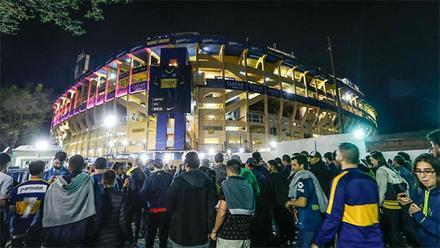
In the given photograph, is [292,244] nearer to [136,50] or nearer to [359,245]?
[359,245]

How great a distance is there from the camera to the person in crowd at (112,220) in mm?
2912

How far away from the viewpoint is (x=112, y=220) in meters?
2.99

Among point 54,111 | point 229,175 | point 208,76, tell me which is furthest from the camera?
point 54,111

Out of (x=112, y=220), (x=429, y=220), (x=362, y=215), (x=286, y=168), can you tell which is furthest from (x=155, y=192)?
(x=429, y=220)

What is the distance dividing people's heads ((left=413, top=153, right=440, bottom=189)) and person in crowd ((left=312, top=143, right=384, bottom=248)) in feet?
2.02

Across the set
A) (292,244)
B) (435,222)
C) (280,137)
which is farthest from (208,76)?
(435,222)

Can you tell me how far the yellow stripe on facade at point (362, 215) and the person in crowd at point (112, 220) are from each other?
286 cm

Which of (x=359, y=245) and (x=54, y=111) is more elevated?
(x=54, y=111)

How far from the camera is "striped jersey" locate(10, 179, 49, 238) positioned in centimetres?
328

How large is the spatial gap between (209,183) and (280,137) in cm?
3325

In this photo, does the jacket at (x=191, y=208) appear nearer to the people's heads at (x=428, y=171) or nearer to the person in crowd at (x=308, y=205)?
the person in crowd at (x=308, y=205)

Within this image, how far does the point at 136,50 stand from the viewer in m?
31.4

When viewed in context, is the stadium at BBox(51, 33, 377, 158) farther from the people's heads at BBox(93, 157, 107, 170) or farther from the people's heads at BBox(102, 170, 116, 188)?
the people's heads at BBox(102, 170, 116, 188)

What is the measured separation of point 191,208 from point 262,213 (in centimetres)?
227
